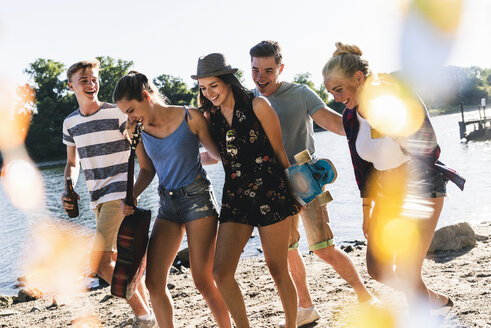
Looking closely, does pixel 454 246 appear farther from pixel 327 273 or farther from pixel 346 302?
pixel 346 302

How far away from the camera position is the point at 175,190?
3426 mm

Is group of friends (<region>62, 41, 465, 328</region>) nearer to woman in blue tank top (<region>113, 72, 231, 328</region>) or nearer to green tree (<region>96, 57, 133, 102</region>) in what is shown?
woman in blue tank top (<region>113, 72, 231, 328</region>)

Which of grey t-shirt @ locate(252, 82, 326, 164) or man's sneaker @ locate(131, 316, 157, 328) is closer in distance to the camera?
grey t-shirt @ locate(252, 82, 326, 164)

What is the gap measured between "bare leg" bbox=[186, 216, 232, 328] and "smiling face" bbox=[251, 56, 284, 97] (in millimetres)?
1268

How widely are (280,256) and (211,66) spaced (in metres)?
1.38

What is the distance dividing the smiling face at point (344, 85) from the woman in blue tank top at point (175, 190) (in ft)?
3.20

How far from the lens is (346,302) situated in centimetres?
472

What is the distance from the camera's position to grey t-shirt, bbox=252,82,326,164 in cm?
402

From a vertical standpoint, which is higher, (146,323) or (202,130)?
(202,130)

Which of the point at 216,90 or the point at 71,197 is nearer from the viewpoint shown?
the point at 216,90

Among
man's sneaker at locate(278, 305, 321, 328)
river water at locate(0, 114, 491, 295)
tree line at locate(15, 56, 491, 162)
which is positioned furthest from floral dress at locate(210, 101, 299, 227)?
tree line at locate(15, 56, 491, 162)

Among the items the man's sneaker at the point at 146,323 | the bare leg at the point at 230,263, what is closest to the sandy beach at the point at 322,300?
the man's sneaker at the point at 146,323

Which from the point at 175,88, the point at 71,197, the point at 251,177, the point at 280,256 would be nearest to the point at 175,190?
the point at 251,177

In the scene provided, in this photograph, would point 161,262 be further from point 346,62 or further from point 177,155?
point 346,62
